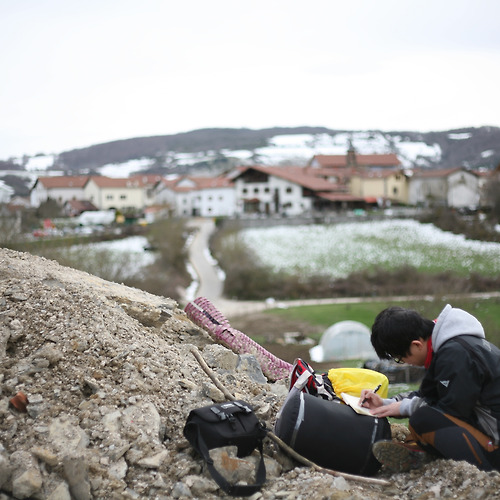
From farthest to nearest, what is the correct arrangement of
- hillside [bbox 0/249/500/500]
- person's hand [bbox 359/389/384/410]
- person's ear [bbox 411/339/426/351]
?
person's hand [bbox 359/389/384/410], person's ear [bbox 411/339/426/351], hillside [bbox 0/249/500/500]

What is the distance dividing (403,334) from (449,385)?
0.42 metres

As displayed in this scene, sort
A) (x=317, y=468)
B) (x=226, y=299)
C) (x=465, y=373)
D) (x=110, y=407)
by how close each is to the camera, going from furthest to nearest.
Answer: (x=226, y=299)
(x=110, y=407)
(x=317, y=468)
(x=465, y=373)

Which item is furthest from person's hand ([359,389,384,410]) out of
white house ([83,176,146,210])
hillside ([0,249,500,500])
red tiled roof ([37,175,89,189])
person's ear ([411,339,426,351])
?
red tiled roof ([37,175,89,189])

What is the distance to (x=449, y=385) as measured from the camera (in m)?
3.74

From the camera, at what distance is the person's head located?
3.89 metres

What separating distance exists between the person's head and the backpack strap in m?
1.15

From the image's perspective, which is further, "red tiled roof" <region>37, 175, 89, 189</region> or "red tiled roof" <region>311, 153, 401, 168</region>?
"red tiled roof" <region>311, 153, 401, 168</region>

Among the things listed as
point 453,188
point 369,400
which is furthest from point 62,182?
point 369,400

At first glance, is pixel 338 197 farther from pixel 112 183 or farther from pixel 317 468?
pixel 317 468

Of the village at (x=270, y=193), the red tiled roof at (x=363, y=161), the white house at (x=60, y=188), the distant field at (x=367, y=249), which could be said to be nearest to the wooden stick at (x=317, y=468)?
the distant field at (x=367, y=249)

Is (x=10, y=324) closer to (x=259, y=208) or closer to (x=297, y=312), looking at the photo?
(x=297, y=312)

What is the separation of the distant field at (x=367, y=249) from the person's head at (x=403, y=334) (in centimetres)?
3739

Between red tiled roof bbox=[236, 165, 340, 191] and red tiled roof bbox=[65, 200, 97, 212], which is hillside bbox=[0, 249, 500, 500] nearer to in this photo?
red tiled roof bbox=[65, 200, 97, 212]

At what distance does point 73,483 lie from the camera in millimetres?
3586
